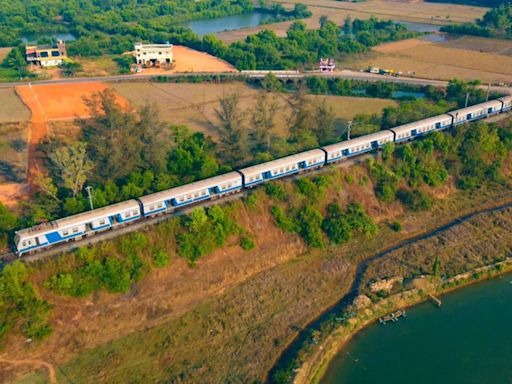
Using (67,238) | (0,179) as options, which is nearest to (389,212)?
(67,238)

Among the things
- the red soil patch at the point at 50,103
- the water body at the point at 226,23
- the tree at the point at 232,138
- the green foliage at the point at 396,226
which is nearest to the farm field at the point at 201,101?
the red soil patch at the point at 50,103

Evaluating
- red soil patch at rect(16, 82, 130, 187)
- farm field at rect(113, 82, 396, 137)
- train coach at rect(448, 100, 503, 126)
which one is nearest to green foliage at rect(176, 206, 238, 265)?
farm field at rect(113, 82, 396, 137)

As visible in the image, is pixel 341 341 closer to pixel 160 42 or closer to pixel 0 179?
pixel 0 179

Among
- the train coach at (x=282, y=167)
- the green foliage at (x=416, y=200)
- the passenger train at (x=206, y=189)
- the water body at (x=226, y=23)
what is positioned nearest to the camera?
the passenger train at (x=206, y=189)

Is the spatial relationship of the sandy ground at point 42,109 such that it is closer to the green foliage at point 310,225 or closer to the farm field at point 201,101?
the farm field at point 201,101

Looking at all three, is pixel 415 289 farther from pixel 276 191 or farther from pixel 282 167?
pixel 282 167

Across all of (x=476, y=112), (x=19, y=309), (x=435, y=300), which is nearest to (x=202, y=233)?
(x=19, y=309)
